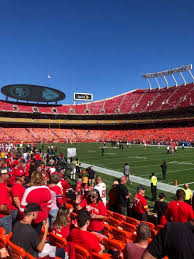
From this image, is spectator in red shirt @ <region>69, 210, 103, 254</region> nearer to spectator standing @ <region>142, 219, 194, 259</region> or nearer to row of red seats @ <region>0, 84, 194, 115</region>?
spectator standing @ <region>142, 219, 194, 259</region>

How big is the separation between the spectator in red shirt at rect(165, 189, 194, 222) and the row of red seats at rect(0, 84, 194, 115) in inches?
2161

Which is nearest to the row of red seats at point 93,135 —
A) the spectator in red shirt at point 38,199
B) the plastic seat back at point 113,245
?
the plastic seat back at point 113,245

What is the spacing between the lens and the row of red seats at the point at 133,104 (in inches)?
2413

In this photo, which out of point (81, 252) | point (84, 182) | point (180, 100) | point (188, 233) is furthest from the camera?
point (180, 100)

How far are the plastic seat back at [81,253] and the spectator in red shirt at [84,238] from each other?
135mm

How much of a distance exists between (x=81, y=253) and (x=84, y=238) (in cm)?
22

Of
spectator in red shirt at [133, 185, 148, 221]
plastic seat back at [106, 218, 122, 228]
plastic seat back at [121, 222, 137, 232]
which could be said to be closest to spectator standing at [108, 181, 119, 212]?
spectator in red shirt at [133, 185, 148, 221]

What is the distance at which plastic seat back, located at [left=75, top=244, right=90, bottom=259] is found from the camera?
2.97 meters

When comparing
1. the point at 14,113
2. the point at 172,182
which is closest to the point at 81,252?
the point at 172,182

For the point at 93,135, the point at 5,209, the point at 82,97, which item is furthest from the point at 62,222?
the point at 82,97

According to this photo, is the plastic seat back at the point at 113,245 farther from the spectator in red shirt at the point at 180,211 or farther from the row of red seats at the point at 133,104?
the row of red seats at the point at 133,104

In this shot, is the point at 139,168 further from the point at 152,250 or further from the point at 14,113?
the point at 14,113

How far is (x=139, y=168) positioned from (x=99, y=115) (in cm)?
5516

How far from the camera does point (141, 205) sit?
6387mm
